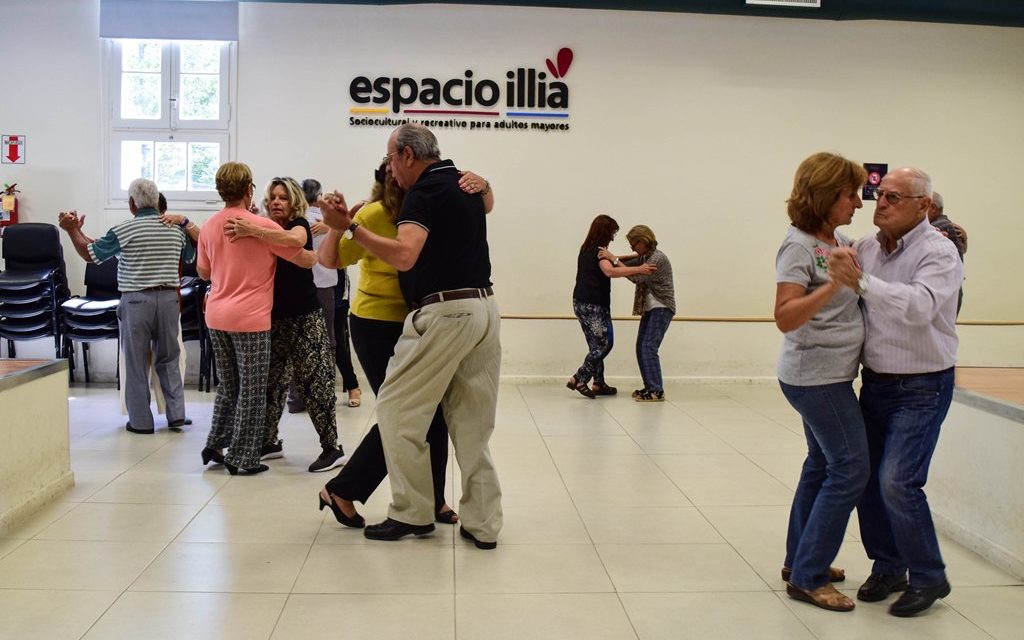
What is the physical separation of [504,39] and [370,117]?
133 centimetres

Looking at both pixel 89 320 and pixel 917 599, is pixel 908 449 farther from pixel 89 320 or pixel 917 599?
pixel 89 320

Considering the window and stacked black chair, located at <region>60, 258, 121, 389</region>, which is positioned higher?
the window

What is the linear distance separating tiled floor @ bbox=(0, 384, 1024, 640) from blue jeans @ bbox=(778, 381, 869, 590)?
0.16 meters

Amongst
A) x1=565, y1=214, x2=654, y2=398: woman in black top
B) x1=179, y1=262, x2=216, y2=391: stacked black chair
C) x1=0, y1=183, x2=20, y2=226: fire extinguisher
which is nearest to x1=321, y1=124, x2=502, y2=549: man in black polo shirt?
x1=565, y1=214, x2=654, y2=398: woman in black top

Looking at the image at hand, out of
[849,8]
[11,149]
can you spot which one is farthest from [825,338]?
[11,149]

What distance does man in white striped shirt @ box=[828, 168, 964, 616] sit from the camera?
275 centimetres

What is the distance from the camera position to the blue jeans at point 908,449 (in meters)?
2.81

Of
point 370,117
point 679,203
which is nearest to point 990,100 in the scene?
point 679,203

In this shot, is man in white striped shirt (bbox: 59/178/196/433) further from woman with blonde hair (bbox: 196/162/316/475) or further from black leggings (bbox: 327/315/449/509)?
black leggings (bbox: 327/315/449/509)

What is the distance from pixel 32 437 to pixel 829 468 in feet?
10.3

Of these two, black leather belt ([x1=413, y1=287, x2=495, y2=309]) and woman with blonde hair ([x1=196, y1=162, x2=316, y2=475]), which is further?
woman with blonde hair ([x1=196, y1=162, x2=316, y2=475])

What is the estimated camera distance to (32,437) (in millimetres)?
3803

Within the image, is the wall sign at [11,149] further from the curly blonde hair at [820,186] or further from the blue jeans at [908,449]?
the blue jeans at [908,449]

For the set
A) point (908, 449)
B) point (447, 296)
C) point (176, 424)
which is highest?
point (447, 296)
